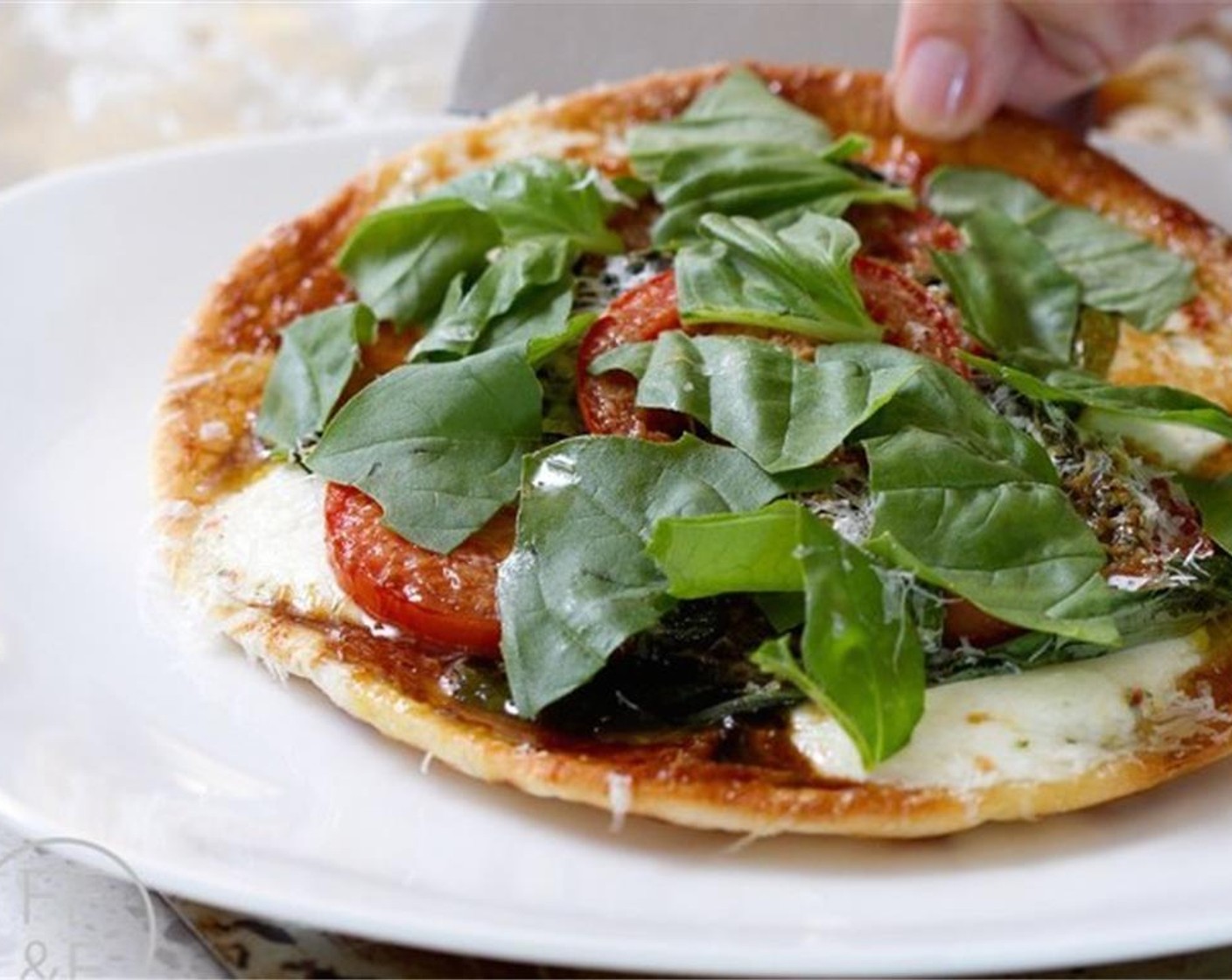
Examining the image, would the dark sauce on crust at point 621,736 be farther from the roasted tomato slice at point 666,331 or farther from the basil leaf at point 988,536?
the roasted tomato slice at point 666,331

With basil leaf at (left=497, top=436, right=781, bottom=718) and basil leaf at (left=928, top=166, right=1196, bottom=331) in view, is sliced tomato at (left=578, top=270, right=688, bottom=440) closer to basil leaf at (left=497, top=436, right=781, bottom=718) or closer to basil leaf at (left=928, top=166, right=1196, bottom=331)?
basil leaf at (left=497, top=436, right=781, bottom=718)

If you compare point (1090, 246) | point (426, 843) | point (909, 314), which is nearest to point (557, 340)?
point (909, 314)

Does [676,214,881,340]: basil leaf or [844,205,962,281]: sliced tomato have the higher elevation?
[676,214,881,340]: basil leaf

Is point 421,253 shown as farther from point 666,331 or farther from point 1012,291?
point 1012,291

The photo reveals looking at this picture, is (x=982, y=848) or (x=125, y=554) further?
(x=125, y=554)

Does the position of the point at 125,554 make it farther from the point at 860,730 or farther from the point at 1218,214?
the point at 1218,214

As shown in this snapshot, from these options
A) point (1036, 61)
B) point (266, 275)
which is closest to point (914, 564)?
point (266, 275)

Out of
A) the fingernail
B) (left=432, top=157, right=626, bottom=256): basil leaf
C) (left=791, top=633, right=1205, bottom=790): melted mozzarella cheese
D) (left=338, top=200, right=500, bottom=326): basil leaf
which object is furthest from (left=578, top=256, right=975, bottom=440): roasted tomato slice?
the fingernail
